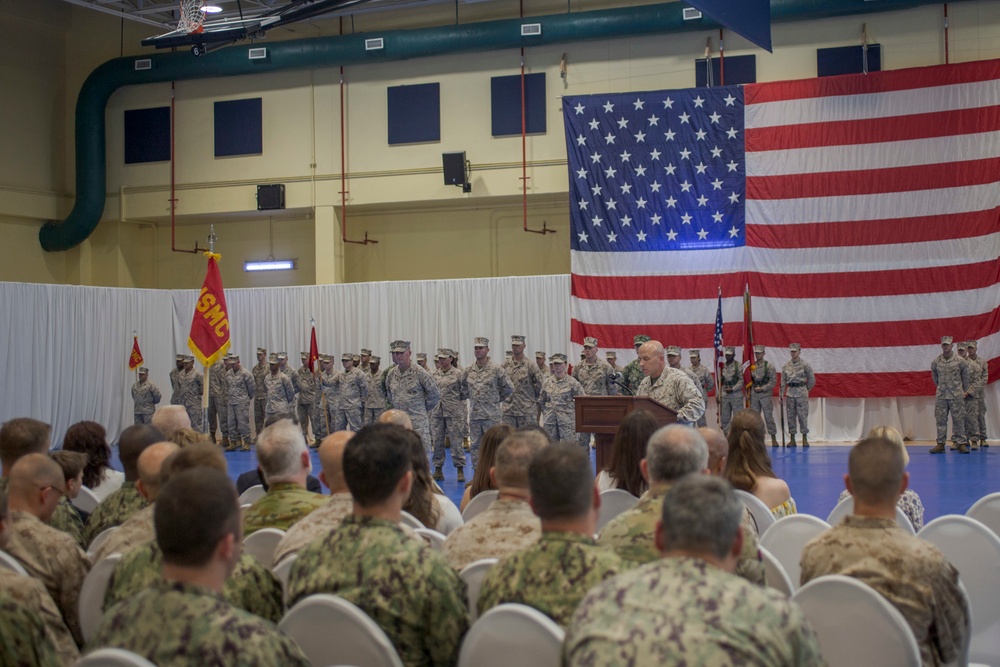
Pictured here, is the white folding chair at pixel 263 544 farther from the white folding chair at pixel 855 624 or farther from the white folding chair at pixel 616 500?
the white folding chair at pixel 855 624

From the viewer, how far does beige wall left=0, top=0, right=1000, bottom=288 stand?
15.4 meters

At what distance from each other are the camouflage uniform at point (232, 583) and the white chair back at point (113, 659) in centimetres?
72

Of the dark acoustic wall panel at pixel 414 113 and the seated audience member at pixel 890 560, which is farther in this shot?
the dark acoustic wall panel at pixel 414 113

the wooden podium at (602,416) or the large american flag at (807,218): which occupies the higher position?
the large american flag at (807,218)

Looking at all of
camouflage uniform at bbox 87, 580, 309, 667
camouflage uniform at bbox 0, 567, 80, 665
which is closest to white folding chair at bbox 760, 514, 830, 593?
camouflage uniform at bbox 87, 580, 309, 667

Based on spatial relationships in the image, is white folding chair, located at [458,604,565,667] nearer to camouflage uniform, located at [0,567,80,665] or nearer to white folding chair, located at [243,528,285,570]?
camouflage uniform, located at [0,567,80,665]

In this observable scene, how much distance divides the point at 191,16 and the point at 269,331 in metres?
5.58

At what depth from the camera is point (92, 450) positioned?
5.02 m

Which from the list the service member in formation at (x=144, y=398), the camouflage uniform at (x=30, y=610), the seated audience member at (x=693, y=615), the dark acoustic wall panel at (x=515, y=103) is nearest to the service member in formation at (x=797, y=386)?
the dark acoustic wall panel at (x=515, y=103)

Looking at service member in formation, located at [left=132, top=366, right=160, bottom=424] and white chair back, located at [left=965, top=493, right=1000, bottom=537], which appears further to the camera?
service member in formation, located at [left=132, top=366, right=160, bottom=424]

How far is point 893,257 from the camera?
13102mm

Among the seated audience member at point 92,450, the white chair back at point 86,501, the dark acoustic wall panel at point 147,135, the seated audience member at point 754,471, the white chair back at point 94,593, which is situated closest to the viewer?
the white chair back at point 94,593

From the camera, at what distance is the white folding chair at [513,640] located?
198cm

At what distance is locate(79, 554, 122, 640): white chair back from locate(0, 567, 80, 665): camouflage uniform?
0.24m
